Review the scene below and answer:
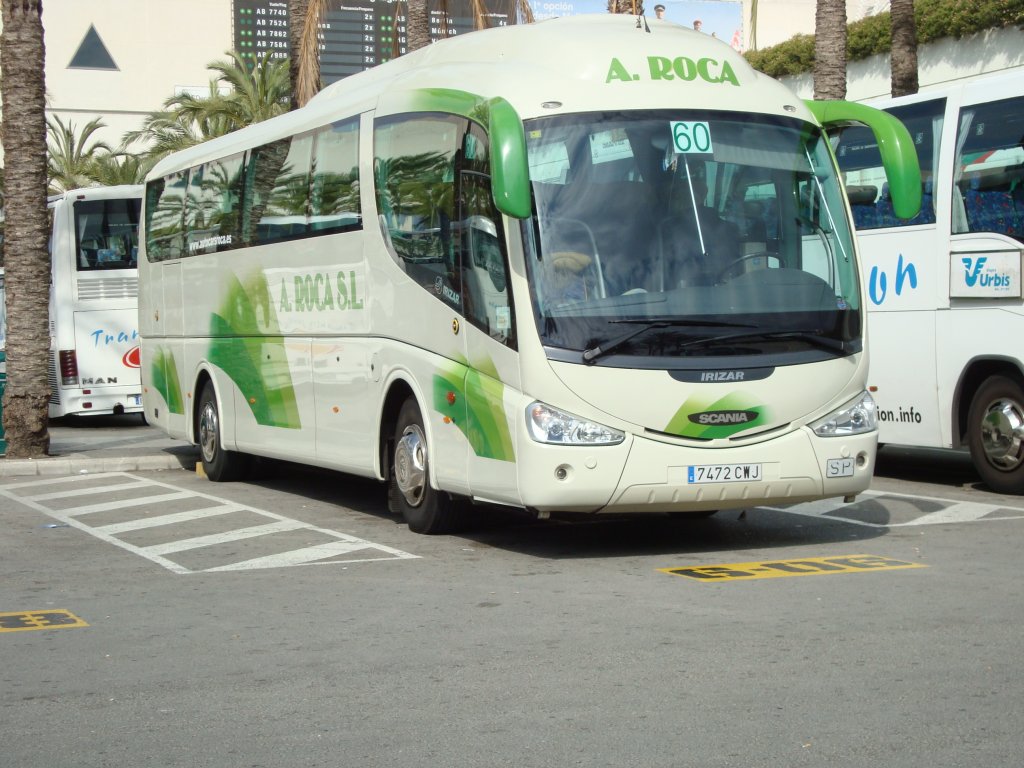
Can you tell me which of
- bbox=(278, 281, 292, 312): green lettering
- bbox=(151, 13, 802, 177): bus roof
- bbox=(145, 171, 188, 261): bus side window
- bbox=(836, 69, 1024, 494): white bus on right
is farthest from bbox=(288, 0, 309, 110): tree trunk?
bbox=(151, 13, 802, 177): bus roof

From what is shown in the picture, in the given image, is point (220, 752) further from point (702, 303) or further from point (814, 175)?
point (814, 175)

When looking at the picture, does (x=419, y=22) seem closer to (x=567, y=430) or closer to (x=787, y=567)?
(x=567, y=430)

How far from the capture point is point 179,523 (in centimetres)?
1246

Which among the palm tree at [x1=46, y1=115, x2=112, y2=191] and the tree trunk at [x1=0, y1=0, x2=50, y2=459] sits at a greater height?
the palm tree at [x1=46, y1=115, x2=112, y2=191]

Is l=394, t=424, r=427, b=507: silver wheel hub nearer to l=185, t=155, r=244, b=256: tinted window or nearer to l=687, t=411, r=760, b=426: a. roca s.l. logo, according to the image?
l=687, t=411, r=760, b=426: a. roca s.l. logo

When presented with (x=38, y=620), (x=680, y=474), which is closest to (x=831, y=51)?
(x=680, y=474)

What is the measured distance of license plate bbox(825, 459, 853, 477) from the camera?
10.1 m

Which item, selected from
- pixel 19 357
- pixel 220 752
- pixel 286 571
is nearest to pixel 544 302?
pixel 286 571

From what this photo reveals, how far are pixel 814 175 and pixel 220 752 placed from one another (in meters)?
6.42

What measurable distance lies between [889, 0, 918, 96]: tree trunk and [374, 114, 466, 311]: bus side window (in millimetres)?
13058

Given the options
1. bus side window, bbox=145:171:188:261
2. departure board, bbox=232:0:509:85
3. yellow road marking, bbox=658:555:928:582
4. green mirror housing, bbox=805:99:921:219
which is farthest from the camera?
departure board, bbox=232:0:509:85

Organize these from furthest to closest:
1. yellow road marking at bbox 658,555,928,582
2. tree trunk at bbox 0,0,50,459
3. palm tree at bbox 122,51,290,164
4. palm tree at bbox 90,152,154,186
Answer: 1. palm tree at bbox 90,152,154,186
2. palm tree at bbox 122,51,290,164
3. tree trunk at bbox 0,0,50,459
4. yellow road marking at bbox 658,555,928,582

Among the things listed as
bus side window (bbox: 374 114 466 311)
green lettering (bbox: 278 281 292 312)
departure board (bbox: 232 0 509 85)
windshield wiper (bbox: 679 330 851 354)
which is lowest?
windshield wiper (bbox: 679 330 851 354)

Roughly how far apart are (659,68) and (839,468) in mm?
2868
